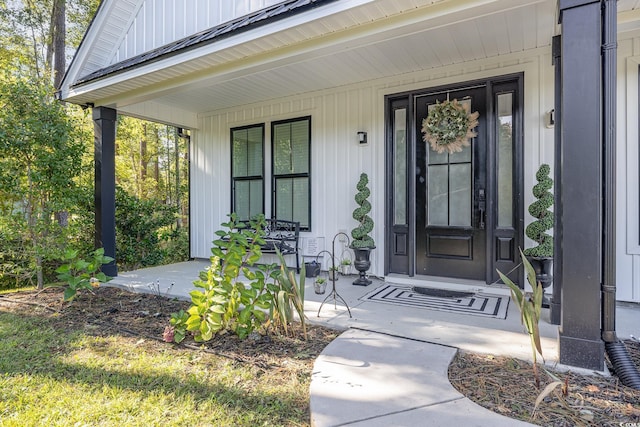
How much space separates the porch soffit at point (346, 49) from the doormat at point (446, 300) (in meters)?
2.42

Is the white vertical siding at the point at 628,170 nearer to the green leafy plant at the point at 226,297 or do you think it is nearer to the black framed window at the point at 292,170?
the green leafy plant at the point at 226,297

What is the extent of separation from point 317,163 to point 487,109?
229 cm

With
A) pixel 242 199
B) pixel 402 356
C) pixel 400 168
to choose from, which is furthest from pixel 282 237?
pixel 402 356

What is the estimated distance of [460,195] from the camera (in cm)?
405

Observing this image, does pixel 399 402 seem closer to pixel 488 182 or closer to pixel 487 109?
pixel 488 182

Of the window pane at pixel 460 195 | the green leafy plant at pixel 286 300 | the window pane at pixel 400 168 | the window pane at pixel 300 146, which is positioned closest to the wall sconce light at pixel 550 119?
the window pane at pixel 460 195

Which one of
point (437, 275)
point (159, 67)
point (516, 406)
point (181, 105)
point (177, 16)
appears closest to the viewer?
point (516, 406)

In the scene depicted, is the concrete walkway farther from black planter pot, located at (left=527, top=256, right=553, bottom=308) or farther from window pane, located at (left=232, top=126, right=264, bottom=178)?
window pane, located at (left=232, top=126, right=264, bottom=178)

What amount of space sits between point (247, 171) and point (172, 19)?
2381 millimetres

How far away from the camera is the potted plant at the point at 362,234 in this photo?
4199 mm

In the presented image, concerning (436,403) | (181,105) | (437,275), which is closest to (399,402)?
(436,403)

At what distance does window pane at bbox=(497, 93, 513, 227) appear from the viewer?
3786 mm

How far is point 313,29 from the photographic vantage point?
2896mm

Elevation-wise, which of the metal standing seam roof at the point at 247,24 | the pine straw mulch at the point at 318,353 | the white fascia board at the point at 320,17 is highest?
the metal standing seam roof at the point at 247,24
